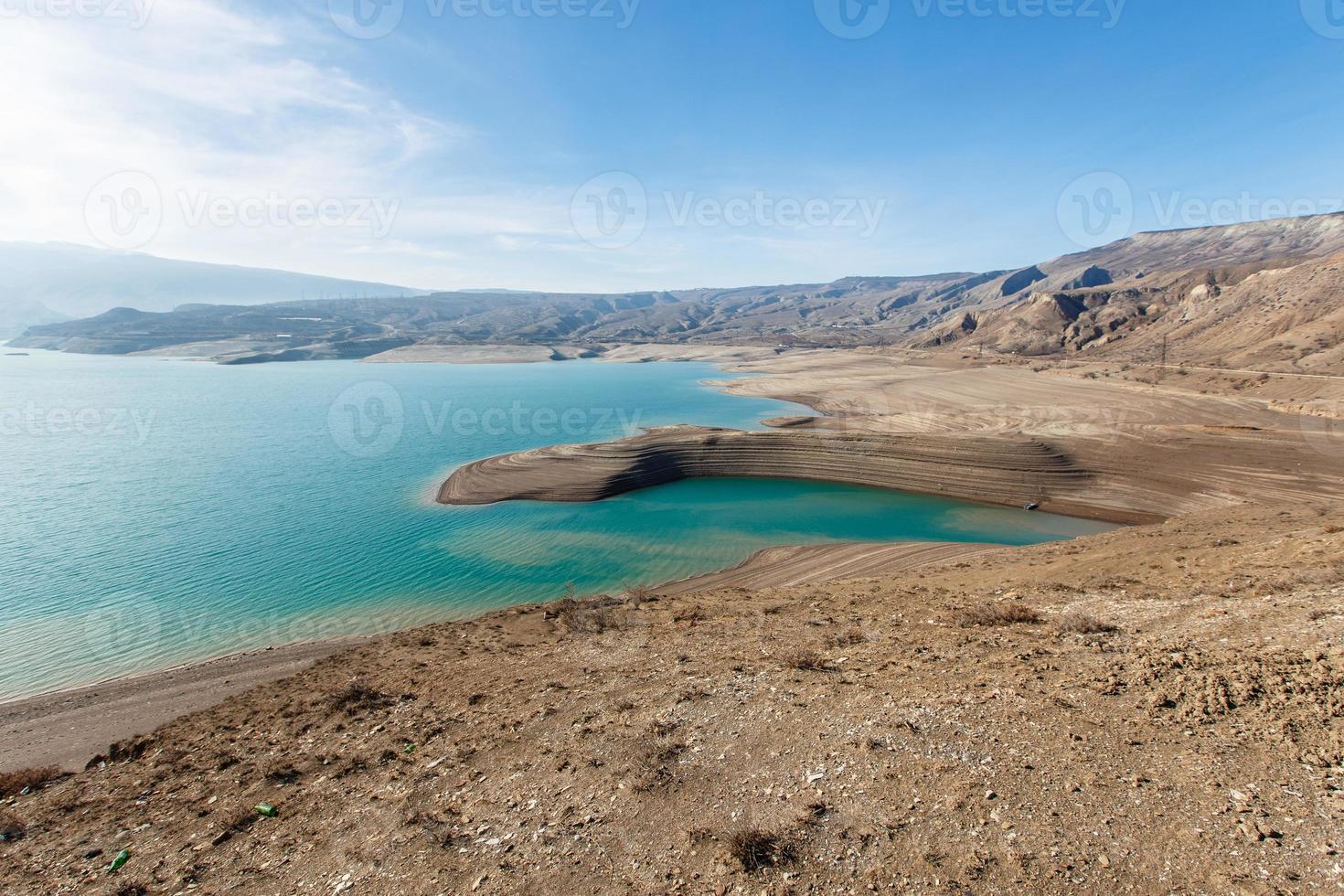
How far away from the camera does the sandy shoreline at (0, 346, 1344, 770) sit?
1462 centimetres

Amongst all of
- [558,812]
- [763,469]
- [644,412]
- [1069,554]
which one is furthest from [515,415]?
[558,812]

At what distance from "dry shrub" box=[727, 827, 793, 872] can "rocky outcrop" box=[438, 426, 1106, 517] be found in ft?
97.4

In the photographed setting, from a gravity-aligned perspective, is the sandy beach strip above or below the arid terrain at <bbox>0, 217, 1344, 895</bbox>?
below

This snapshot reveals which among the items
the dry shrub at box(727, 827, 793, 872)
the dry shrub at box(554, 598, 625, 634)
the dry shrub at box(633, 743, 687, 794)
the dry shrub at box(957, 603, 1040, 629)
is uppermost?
the dry shrub at box(727, 827, 793, 872)

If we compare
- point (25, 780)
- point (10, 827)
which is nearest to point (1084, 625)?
point (10, 827)

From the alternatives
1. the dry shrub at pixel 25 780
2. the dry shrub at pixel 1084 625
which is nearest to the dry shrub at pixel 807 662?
the dry shrub at pixel 1084 625

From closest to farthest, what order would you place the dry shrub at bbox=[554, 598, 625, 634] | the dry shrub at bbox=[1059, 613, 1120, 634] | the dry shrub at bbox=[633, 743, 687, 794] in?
the dry shrub at bbox=[633, 743, 687, 794], the dry shrub at bbox=[1059, 613, 1120, 634], the dry shrub at bbox=[554, 598, 625, 634]

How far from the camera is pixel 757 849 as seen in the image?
6395 millimetres

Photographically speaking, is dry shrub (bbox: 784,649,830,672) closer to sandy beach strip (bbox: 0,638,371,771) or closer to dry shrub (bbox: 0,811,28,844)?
dry shrub (bbox: 0,811,28,844)

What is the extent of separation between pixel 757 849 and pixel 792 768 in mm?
1698

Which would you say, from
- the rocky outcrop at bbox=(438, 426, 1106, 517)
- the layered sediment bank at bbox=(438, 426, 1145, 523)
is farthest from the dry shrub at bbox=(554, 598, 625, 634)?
the rocky outcrop at bbox=(438, 426, 1106, 517)

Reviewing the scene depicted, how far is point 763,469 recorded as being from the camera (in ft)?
134

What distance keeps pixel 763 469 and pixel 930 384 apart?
49.6 meters

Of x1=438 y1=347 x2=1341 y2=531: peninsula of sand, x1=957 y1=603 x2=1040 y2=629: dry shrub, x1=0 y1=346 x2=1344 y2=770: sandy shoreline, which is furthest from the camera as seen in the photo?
x1=438 y1=347 x2=1341 y2=531: peninsula of sand
